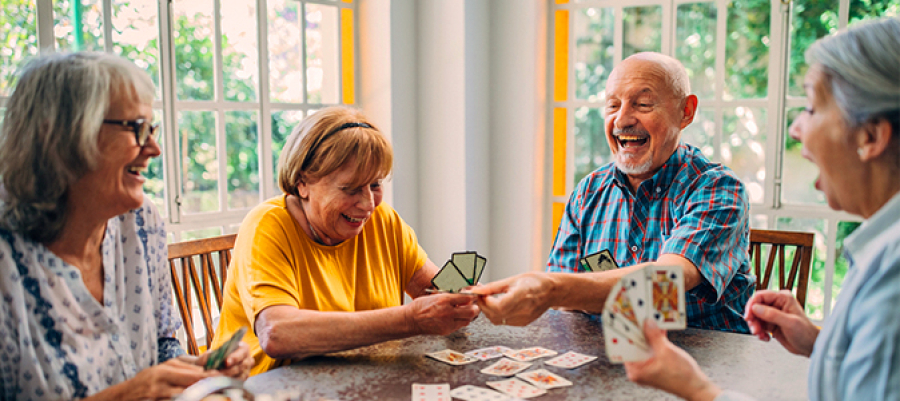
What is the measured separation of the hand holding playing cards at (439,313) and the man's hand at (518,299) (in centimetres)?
5

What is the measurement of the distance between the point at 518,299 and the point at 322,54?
2630 millimetres

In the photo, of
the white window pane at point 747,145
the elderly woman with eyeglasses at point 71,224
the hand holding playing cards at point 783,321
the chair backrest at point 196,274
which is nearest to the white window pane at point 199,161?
the chair backrest at point 196,274

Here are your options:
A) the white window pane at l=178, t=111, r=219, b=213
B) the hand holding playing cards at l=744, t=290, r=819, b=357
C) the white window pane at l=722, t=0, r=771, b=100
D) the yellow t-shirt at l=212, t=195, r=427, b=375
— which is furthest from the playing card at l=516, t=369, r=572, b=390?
the white window pane at l=722, t=0, r=771, b=100

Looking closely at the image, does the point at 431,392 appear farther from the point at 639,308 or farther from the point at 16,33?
the point at 16,33

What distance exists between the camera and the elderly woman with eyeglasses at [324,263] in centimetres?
162

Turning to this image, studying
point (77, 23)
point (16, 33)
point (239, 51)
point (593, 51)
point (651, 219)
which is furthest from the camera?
point (593, 51)

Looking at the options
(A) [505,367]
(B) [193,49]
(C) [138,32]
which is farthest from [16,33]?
(A) [505,367]

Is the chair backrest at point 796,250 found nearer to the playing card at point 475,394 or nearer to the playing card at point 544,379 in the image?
the playing card at point 544,379

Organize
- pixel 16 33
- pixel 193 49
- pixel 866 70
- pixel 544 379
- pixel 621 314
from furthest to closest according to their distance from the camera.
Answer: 1. pixel 193 49
2. pixel 16 33
3. pixel 544 379
4. pixel 621 314
5. pixel 866 70

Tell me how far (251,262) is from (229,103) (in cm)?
188

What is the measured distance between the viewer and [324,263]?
1.88 m

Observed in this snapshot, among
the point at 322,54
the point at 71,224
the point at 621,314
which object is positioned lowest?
the point at 621,314

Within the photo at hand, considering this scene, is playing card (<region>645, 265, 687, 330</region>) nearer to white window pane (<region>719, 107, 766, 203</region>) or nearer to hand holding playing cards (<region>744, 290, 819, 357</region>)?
hand holding playing cards (<region>744, 290, 819, 357</region>)

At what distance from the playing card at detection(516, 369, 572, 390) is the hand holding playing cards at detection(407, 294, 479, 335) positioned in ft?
0.94
